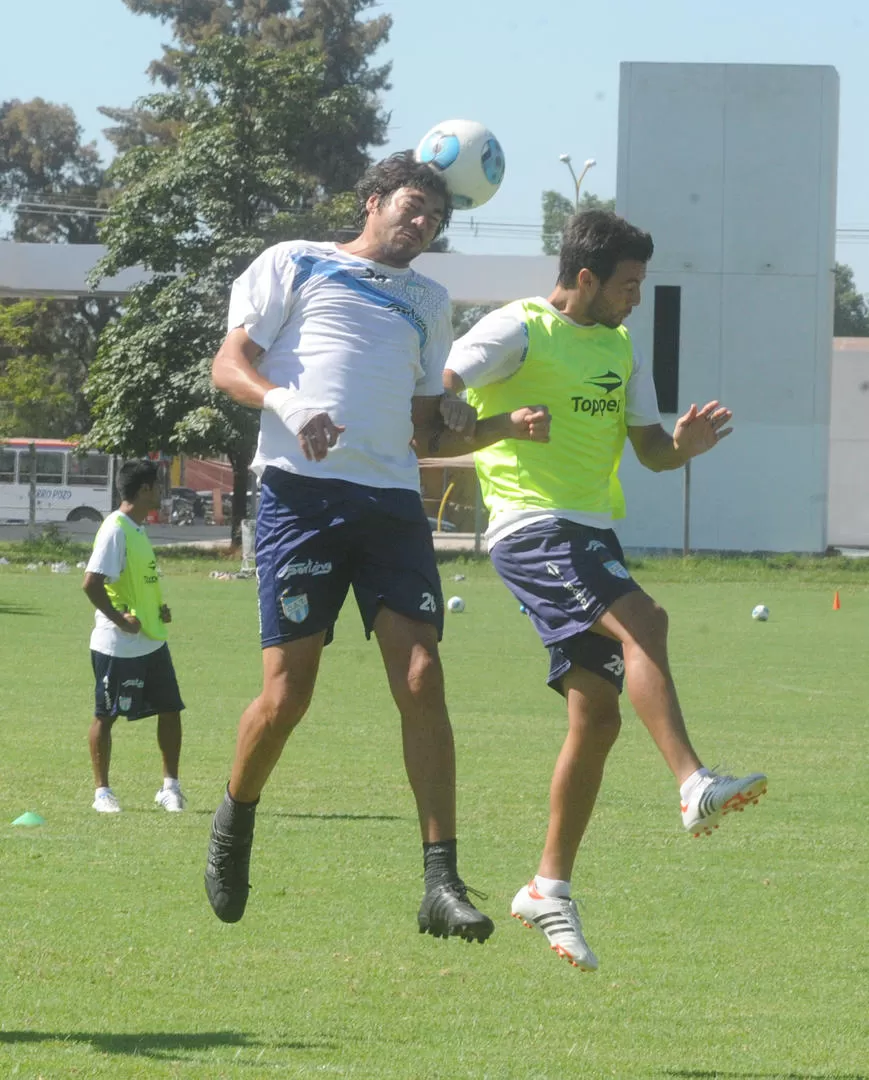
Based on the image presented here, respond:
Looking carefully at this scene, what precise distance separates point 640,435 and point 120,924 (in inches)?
137

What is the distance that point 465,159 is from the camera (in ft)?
19.5

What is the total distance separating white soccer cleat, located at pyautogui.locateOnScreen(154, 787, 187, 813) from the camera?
1094cm

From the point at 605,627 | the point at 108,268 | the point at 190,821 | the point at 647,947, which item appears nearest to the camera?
the point at 605,627

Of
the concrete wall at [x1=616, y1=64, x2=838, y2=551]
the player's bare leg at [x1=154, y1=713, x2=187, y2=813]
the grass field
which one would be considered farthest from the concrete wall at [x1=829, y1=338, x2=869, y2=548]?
the player's bare leg at [x1=154, y1=713, x2=187, y2=813]

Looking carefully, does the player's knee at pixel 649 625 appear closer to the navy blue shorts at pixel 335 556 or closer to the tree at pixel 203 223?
the navy blue shorts at pixel 335 556

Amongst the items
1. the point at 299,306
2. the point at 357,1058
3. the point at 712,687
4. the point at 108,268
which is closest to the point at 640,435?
the point at 299,306

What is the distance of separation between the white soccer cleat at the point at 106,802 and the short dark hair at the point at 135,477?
1886 millimetres

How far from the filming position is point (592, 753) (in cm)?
609

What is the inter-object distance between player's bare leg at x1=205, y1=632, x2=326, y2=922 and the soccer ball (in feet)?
5.39

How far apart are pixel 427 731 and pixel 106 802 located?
19.6 feet

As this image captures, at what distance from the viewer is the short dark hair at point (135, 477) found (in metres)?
11.0

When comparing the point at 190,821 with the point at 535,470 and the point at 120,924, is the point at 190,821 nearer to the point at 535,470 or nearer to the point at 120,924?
the point at 120,924

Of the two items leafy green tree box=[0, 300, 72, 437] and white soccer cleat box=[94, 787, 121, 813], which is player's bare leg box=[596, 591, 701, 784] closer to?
white soccer cleat box=[94, 787, 121, 813]

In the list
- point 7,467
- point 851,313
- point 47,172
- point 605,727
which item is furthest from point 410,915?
point 851,313
